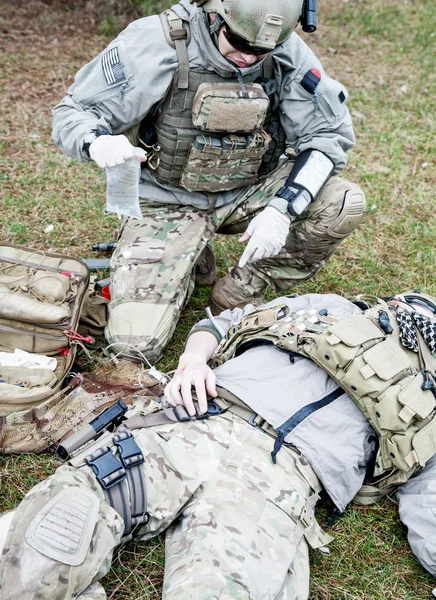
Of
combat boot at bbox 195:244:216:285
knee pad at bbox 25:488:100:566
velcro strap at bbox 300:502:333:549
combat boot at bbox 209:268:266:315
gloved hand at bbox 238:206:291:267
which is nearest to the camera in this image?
knee pad at bbox 25:488:100:566

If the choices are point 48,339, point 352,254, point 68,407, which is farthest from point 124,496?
point 352,254

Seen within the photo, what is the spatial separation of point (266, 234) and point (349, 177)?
7.33 ft

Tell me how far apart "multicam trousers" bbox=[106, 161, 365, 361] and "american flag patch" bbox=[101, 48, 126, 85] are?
798 mm

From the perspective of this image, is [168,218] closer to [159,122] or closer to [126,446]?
[159,122]

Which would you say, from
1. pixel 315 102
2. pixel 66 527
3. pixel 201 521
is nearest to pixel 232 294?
pixel 315 102

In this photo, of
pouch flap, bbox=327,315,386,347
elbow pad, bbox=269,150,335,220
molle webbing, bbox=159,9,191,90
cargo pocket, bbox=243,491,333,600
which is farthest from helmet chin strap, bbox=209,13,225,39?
cargo pocket, bbox=243,491,333,600

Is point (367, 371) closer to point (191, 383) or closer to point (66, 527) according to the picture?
point (191, 383)

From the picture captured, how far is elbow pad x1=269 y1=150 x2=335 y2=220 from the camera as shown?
3.52 metres

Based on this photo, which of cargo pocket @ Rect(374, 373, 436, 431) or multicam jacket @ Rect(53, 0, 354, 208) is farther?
multicam jacket @ Rect(53, 0, 354, 208)

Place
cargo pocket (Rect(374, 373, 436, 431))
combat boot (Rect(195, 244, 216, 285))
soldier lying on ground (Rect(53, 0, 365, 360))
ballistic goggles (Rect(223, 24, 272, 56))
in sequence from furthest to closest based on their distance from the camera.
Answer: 1. combat boot (Rect(195, 244, 216, 285))
2. soldier lying on ground (Rect(53, 0, 365, 360))
3. ballistic goggles (Rect(223, 24, 272, 56))
4. cargo pocket (Rect(374, 373, 436, 431))

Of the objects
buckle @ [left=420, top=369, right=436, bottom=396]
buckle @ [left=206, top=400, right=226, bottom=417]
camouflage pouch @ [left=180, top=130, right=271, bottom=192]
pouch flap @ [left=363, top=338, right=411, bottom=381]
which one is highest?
pouch flap @ [left=363, top=338, right=411, bottom=381]

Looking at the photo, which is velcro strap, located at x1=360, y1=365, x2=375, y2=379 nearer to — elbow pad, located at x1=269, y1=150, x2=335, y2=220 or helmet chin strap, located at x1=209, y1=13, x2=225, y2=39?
elbow pad, located at x1=269, y1=150, x2=335, y2=220

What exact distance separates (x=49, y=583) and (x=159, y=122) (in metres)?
2.36

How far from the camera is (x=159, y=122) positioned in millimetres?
3545
